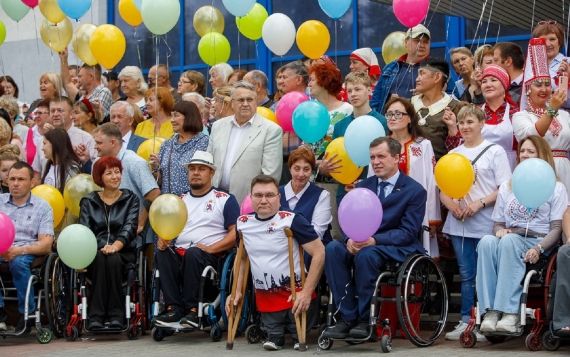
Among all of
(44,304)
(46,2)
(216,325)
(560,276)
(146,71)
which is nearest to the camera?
(560,276)

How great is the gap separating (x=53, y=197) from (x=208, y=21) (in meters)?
3.50

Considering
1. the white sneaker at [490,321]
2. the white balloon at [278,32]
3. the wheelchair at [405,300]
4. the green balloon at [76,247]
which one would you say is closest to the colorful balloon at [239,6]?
the white balloon at [278,32]

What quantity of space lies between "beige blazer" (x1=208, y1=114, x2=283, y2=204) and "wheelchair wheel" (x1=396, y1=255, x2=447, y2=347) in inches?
68.1

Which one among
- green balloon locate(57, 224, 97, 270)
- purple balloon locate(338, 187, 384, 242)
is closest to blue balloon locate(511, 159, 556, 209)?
purple balloon locate(338, 187, 384, 242)

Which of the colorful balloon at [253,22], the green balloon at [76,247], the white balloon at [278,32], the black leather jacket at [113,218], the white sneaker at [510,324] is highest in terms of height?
the colorful balloon at [253,22]

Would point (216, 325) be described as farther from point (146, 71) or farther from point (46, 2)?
point (146, 71)

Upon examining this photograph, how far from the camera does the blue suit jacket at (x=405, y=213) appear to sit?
317 inches

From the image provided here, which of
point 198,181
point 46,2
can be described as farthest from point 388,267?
point 46,2

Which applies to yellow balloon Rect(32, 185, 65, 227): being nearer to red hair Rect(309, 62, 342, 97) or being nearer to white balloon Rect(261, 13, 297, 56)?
red hair Rect(309, 62, 342, 97)

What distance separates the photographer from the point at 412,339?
7.80m

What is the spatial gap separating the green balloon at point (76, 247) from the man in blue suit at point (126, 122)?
1.84m

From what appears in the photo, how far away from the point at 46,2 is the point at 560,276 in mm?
6271

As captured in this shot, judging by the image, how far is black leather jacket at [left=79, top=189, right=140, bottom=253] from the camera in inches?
356

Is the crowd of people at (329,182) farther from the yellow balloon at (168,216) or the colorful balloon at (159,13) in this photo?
the colorful balloon at (159,13)
